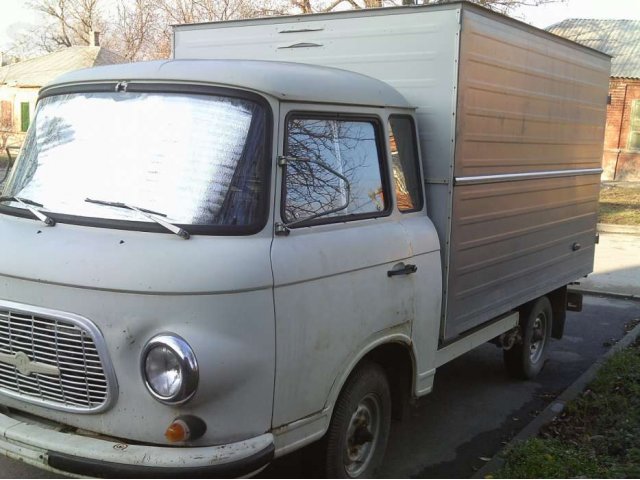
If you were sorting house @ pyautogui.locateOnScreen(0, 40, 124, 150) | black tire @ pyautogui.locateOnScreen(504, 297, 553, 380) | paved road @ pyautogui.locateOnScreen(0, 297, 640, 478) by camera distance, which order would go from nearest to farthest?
paved road @ pyautogui.locateOnScreen(0, 297, 640, 478) < black tire @ pyautogui.locateOnScreen(504, 297, 553, 380) < house @ pyautogui.locateOnScreen(0, 40, 124, 150)

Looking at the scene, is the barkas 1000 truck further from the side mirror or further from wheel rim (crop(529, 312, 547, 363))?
wheel rim (crop(529, 312, 547, 363))

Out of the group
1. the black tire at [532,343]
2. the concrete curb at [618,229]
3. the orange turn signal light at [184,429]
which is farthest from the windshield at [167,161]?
the concrete curb at [618,229]

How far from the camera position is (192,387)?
9.25 ft

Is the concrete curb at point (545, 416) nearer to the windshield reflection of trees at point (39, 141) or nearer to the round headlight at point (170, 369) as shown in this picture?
Answer: the round headlight at point (170, 369)

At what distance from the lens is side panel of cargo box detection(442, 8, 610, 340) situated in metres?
4.45

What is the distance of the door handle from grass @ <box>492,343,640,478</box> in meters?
1.36

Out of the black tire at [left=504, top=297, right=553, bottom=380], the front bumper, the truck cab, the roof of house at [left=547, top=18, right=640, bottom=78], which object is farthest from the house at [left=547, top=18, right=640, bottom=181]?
the front bumper

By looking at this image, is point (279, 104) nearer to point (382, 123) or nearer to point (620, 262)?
point (382, 123)

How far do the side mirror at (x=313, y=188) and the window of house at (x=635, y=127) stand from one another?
24.3 metres

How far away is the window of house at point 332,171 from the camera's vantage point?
133 inches

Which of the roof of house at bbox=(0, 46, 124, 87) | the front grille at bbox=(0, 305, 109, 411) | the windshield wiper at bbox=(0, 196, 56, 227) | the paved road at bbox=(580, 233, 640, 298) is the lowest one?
the paved road at bbox=(580, 233, 640, 298)

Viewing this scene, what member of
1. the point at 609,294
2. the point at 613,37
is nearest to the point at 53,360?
the point at 609,294

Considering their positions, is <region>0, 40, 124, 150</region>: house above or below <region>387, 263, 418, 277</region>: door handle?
above

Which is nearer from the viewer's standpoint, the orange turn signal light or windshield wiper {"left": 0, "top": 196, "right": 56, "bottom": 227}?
the orange turn signal light
